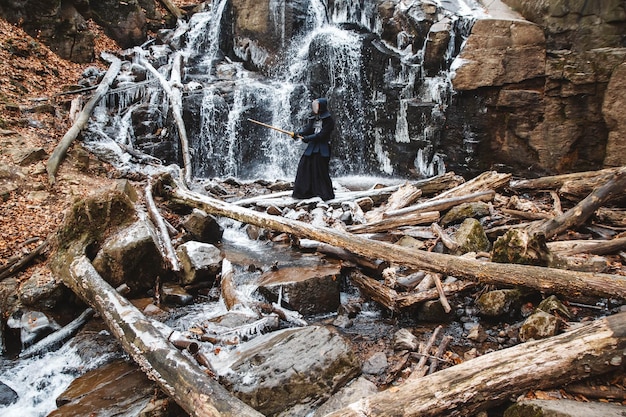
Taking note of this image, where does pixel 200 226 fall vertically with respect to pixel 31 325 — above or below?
above

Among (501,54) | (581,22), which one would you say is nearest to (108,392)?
(501,54)

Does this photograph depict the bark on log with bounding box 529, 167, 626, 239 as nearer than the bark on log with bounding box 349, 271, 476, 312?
No

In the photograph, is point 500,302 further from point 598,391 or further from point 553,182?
point 553,182

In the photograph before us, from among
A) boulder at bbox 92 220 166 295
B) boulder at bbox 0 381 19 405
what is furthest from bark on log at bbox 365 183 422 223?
boulder at bbox 0 381 19 405

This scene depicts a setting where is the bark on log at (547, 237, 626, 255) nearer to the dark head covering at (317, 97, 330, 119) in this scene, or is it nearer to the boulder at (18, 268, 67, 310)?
the dark head covering at (317, 97, 330, 119)

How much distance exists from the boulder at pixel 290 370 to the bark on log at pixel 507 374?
87 centimetres

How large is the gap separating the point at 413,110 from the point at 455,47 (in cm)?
219

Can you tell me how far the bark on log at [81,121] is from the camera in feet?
26.7

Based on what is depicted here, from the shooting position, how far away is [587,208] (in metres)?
5.75

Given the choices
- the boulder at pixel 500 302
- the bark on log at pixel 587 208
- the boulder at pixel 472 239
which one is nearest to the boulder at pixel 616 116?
the bark on log at pixel 587 208

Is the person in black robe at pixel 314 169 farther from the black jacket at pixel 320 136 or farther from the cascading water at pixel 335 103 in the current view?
the cascading water at pixel 335 103

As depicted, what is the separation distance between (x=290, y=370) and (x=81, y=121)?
391 inches

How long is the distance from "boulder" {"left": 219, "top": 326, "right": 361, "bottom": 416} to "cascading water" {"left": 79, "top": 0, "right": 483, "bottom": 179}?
990 cm

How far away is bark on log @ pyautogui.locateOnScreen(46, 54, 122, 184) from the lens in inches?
320
